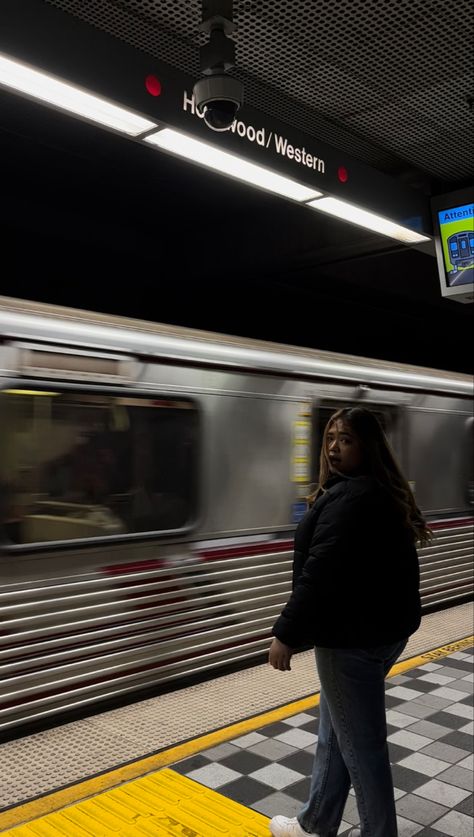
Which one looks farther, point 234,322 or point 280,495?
point 234,322

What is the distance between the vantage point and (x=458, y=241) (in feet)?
16.2

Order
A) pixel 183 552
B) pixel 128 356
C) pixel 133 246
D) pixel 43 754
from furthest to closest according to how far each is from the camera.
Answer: pixel 133 246 → pixel 183 552 → pixel 128 356 → pixel 43 754

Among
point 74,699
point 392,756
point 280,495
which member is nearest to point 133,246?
point 280,495

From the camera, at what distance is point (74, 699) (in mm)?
3896

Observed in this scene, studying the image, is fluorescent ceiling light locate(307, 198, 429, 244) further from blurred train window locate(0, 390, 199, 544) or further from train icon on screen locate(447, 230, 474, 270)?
blurred train window locate(0, 390, 199, 544)

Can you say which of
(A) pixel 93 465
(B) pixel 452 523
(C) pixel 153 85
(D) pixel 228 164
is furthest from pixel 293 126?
(B) pixel 452 523

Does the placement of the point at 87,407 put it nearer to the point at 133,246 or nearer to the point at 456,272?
the point at 456,272

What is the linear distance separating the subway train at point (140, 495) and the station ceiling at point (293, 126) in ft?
4.76

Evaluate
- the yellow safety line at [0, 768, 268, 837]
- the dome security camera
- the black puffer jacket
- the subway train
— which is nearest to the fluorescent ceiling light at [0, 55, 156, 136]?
the dome security camera

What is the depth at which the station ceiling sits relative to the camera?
3.37 meters

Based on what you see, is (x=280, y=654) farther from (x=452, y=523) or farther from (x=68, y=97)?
(x=452, y=523)

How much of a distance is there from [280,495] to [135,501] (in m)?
1.28

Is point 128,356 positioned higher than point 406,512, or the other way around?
point 128,356

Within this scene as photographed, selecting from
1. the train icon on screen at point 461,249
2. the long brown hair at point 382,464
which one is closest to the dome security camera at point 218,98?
the long brown hair at point 382,464
